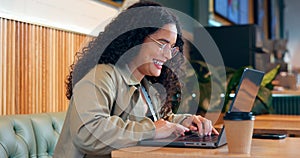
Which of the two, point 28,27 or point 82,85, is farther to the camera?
point 28,27

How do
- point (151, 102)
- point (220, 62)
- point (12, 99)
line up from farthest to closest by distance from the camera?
point (220, 62) → point (12, 99) → point (151, 102)

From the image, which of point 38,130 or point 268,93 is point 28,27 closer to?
point 38,130

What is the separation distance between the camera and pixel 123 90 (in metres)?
1.56

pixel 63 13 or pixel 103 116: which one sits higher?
pixel 63 13

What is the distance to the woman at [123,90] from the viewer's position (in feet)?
4.52

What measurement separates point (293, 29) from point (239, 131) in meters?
8.92

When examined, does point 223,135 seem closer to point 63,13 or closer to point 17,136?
point 17,136

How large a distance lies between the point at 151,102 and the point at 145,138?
0.38m

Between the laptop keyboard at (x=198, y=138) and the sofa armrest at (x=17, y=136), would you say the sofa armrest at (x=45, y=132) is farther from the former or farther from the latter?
the laptop keyboard at (x=198, y=138)

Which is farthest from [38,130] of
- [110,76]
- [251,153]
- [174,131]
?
[251,153]

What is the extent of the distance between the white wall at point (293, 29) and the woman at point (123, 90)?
8.27 metres

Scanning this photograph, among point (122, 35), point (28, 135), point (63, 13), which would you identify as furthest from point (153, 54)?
point (63, 13)

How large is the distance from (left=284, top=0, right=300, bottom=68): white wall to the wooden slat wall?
25.9 feet

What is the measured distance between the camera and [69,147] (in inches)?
59.3
